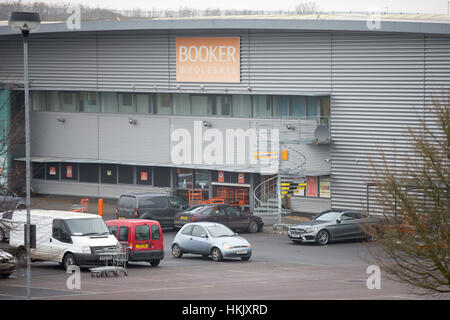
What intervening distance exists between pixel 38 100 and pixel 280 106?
16.4 meters

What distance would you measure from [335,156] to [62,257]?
16.8 metres

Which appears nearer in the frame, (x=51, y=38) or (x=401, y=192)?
(x=401, y=192)

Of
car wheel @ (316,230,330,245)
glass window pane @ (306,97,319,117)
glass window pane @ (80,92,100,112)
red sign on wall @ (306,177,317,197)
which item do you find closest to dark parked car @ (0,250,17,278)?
car wheel @ (316,230,330,245)

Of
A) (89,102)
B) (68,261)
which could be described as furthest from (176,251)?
(89,102)

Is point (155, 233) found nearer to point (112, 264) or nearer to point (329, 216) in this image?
point (112, 264)

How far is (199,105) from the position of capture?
43.0 metres

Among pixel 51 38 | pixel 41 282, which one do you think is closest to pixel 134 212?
pixel 41 282

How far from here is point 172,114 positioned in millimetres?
43844

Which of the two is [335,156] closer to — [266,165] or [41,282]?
[266,165]

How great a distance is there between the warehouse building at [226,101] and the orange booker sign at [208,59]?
0.20ft

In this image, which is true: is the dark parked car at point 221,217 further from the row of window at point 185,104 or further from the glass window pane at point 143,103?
the glass window pane at point 143,103

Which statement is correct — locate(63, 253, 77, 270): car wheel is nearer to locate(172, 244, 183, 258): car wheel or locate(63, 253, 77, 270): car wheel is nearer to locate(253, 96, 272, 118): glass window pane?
locate(172, 244, 183, 258): car wheel

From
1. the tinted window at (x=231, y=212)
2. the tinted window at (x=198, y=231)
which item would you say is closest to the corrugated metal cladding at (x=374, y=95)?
the tinted window at (x=231, y=212)

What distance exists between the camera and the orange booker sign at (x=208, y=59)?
40.7 m
